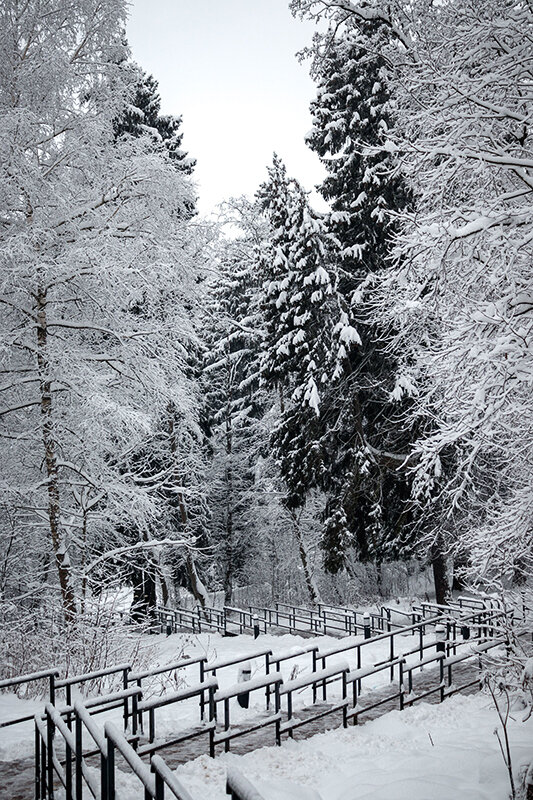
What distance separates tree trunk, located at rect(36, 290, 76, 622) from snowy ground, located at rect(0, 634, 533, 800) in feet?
6.68

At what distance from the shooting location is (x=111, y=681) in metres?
9.55

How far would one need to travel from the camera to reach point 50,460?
10758mm

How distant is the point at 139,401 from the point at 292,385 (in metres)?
12.3

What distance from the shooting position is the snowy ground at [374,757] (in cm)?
580

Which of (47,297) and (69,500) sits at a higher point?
(47,297)

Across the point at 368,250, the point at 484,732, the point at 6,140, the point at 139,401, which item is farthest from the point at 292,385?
the point at 484,732

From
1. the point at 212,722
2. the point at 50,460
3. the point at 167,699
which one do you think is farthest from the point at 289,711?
the point at 50,460

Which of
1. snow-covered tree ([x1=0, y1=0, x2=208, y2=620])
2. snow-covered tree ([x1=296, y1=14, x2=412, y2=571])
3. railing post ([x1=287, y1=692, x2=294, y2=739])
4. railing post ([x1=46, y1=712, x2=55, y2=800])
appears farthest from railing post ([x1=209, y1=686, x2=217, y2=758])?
snow-covered tree ([x1=296, y1=14, x2=412, y2=571])

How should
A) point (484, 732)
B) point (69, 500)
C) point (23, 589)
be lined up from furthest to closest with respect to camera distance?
point (23, 589) < point (69, 500) < point (484, 732)

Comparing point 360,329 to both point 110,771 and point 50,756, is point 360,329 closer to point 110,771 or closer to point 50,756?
point 50,756

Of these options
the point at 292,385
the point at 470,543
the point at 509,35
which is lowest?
the point at 470,543

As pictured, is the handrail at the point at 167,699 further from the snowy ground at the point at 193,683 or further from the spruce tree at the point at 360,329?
the spruce tree at the point at 360,329

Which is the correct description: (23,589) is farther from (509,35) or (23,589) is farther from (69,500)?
(509,35)

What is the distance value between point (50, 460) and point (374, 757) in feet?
23.1
